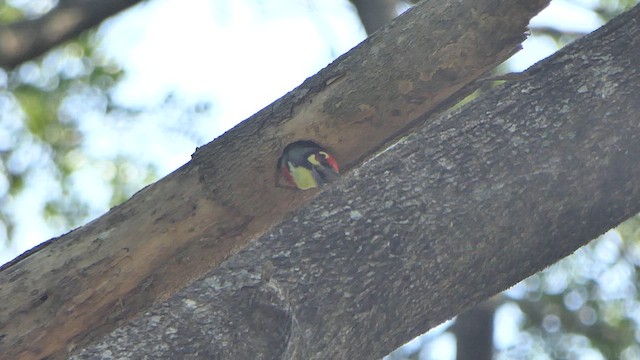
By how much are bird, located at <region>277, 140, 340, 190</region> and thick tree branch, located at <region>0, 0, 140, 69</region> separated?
2.56 meters

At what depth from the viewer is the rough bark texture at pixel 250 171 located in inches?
105

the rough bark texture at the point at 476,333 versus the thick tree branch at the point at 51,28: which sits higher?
the thick tree branch at the point at 51,28

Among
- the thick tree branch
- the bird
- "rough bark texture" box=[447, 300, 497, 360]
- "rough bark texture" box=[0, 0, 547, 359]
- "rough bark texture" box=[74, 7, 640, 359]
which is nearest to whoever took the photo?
"rough bark texture" box=[0, 0, 547, 359]

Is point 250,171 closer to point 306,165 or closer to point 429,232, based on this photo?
point 306,165

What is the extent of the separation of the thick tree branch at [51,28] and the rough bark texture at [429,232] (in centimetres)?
215

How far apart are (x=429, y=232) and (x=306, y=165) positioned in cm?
67

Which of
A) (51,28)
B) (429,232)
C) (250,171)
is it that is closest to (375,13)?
(51,28)

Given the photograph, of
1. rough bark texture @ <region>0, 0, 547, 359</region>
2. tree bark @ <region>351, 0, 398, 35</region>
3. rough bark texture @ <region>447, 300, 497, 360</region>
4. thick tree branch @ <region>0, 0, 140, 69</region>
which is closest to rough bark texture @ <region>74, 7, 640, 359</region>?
rough bark texture @ <region>0, 0, 547, 359</region>

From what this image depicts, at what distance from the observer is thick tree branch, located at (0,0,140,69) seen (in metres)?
4.91

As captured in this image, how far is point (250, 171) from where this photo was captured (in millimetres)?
2820

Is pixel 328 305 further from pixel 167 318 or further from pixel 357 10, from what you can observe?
pixel 357 10

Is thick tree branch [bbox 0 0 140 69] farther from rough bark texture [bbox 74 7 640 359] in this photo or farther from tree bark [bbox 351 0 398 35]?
rough bark texture [bbox 74 7 640 359]

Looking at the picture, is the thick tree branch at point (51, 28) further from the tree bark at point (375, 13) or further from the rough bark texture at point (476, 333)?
the rough bark texture at point (476, 333)

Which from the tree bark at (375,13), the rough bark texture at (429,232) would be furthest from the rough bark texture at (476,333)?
the rough bark texture at (429,232)
